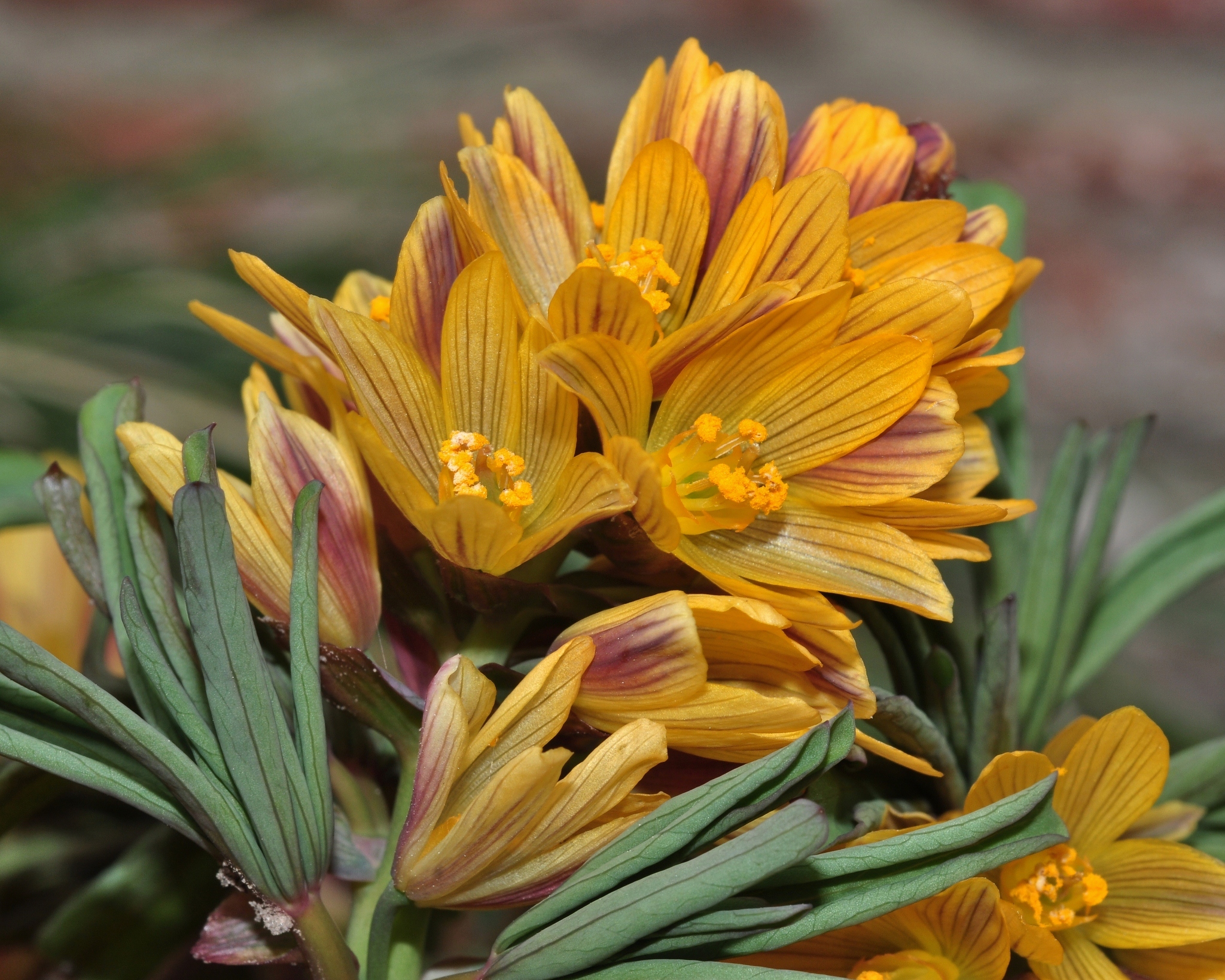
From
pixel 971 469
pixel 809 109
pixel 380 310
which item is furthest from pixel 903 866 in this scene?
pixel 809 109

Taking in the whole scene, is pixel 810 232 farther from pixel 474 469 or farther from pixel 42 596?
pixel 42 596

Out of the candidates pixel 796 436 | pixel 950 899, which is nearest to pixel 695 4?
pixel 796 436

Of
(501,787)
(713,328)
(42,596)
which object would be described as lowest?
(42,596)

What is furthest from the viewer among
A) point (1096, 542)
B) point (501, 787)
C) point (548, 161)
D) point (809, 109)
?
point (809, 109)

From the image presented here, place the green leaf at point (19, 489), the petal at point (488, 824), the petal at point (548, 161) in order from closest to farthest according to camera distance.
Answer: the petal at point (488, 824), the petal at point (548, 161), the green leaf at point (19, 489)

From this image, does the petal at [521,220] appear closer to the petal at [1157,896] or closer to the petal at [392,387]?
the petal at [392,387]

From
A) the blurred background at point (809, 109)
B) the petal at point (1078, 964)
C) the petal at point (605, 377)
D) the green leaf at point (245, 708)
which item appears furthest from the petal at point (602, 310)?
the blurred background at point (809, 109)

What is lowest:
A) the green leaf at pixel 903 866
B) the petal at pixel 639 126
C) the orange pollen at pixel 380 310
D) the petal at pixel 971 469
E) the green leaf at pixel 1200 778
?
the green leaf at pixel 1200 778

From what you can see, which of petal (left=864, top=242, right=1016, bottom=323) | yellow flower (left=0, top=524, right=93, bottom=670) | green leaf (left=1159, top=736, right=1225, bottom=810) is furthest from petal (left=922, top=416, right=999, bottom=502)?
yellow flower (left=0, top=524, right=93, bottom=670)
